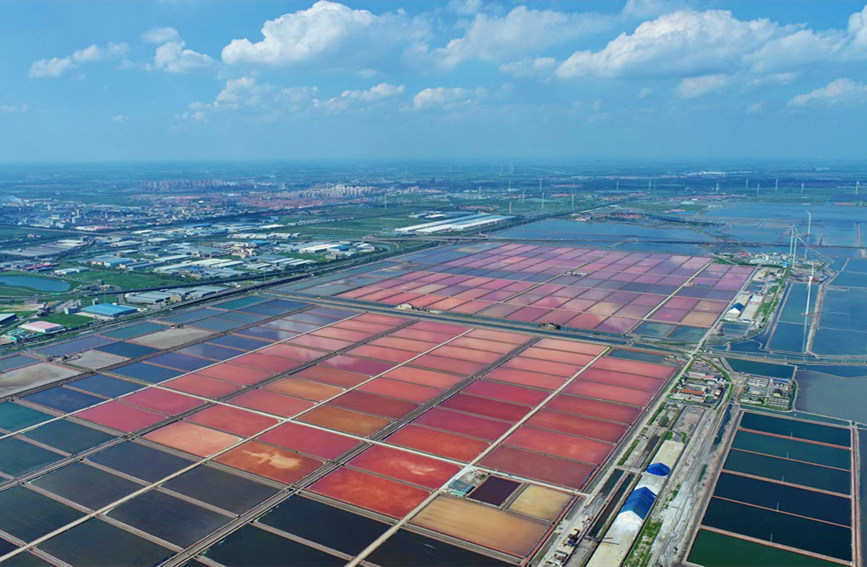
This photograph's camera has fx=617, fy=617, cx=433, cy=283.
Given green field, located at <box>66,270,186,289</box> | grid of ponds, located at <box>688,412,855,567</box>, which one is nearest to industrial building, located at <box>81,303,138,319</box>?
green field, located at <box>66,270,186,289</box>

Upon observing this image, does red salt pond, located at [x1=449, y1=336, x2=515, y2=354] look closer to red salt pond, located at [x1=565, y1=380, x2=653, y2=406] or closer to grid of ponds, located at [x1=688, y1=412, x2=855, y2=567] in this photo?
red salt pond, located at [x1=565, y1=380, x2=653, y2=406]

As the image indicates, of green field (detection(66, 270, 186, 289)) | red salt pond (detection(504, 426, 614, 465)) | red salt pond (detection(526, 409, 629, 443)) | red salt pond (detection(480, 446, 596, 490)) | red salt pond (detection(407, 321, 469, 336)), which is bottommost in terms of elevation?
A: red salt pond (detection(480, 446, 596, 490))

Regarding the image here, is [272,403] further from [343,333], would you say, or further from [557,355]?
[557,355]

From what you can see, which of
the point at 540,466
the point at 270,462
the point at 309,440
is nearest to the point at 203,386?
the point at 309,440

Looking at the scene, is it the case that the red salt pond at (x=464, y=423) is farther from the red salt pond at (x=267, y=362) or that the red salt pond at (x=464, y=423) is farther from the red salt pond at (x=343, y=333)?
the red salt pond at (x=343, y=333)

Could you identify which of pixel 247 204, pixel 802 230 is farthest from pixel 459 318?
pixel 247 204

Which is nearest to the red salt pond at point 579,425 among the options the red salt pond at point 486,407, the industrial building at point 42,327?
the red salt pond at point 486,407
